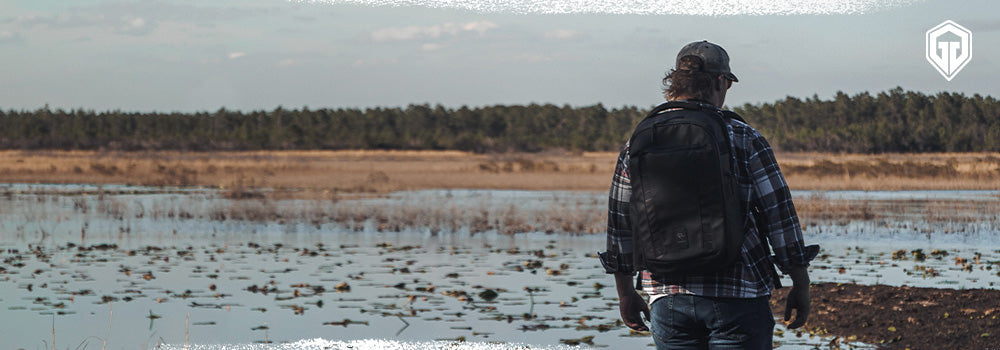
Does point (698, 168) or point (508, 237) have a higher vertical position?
point (698, 168)

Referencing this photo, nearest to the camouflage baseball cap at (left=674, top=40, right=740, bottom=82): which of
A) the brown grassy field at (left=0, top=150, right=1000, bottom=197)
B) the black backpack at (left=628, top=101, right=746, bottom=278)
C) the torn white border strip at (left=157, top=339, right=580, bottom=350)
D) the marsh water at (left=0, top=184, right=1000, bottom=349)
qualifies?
the black backpack at (left=628, top=101, right=746, bottom=278)

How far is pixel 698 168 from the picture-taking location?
421 centimetres

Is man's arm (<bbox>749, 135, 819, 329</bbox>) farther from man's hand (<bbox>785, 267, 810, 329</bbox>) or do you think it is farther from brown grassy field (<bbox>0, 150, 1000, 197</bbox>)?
brown grassy field (<bbox>0, 150, 1000, 197</bbox>)

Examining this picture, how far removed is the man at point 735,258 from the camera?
4.25 meters

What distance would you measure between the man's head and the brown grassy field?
3725 centimetres

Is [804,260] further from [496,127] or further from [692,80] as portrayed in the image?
[496,127]

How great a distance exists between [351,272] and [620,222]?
41.0ft

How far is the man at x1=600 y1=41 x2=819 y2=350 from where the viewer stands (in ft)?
13.9

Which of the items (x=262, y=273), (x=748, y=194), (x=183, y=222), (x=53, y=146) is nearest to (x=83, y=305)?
(x=262, y=273)

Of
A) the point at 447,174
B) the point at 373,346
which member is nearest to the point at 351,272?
the point at 373,346

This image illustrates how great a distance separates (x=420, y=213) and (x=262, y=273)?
13018mm

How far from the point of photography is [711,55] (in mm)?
4453

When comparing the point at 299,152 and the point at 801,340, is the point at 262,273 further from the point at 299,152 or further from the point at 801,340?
the point at 299,152

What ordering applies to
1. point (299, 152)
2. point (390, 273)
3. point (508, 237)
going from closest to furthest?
1. point (390, 273)
2. point (508, 237)
3. point (299, 152)
